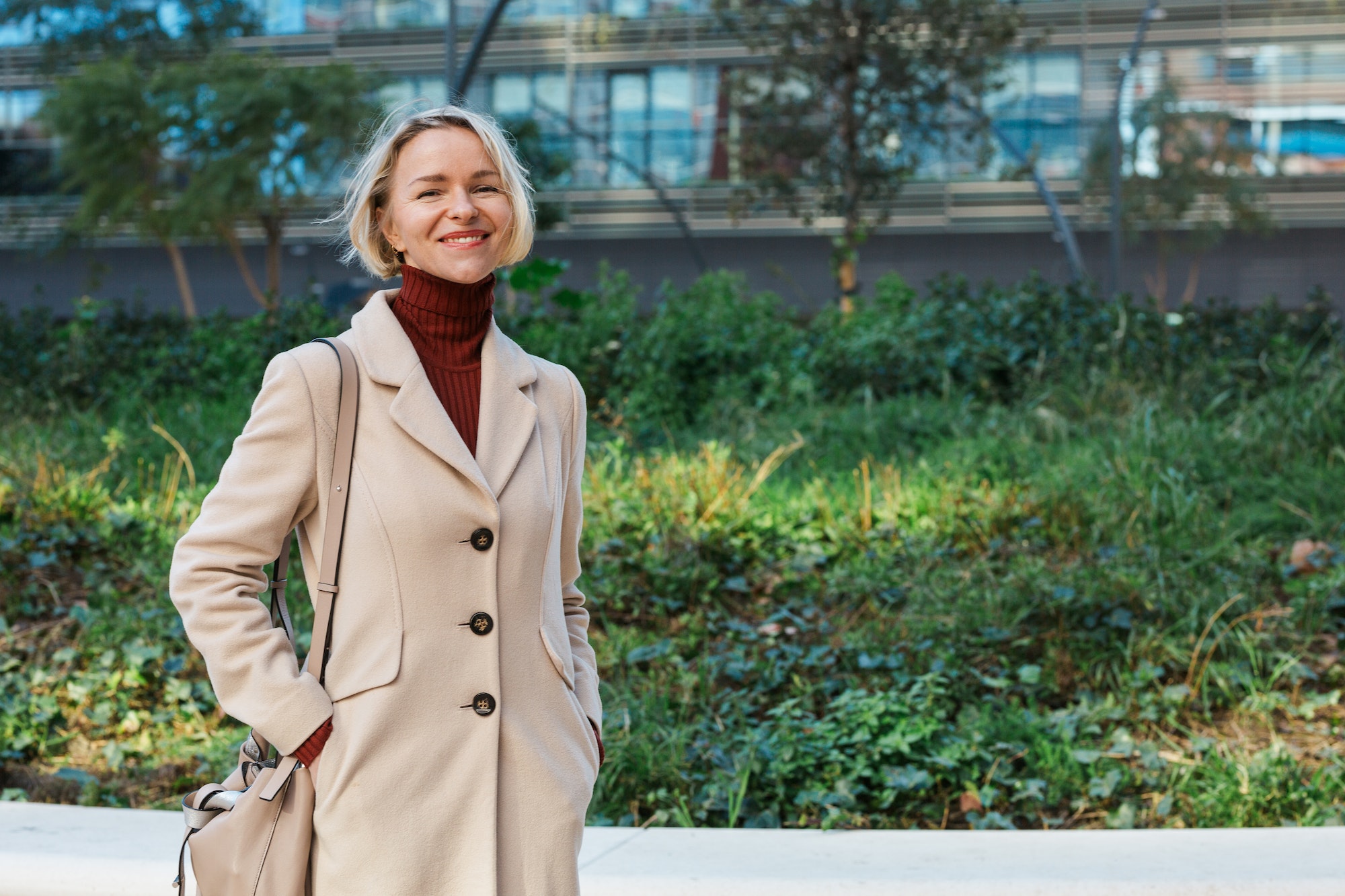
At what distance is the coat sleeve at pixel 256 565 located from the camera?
1898 millimetres

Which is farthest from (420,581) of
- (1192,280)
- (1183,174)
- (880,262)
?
(1192,280)

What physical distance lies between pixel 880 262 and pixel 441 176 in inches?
1214

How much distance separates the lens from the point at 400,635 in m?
1.96

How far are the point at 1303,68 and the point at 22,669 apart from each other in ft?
106

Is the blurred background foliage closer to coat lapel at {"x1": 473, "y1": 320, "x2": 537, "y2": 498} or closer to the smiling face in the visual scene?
coat lapel at {"x1": 473, "y1": 320, "x2": 537, "y2": 498}

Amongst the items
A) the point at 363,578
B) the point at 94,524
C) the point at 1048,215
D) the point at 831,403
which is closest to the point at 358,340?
the point at 363,578

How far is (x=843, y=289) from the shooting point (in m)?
21.1

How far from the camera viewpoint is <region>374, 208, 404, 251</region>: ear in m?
2.17

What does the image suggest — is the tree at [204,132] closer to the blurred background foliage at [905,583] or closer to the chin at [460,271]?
the blurred background foliage at [905,583]

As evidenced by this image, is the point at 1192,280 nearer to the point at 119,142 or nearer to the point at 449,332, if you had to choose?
the point at 119,142

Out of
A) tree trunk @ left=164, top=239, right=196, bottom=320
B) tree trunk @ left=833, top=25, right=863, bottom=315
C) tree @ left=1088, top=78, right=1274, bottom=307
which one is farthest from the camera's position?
tree trunk @ left=164, top=239, right=196, bottom=320

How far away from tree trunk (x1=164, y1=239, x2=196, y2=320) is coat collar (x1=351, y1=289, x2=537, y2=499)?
27.1 metres

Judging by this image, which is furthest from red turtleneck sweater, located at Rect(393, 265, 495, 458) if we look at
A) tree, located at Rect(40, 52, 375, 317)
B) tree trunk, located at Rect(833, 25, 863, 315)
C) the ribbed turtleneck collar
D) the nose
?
tree, located at Rect(40, 52, 375, 317)

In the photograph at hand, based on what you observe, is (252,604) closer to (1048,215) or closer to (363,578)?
(363,578)
